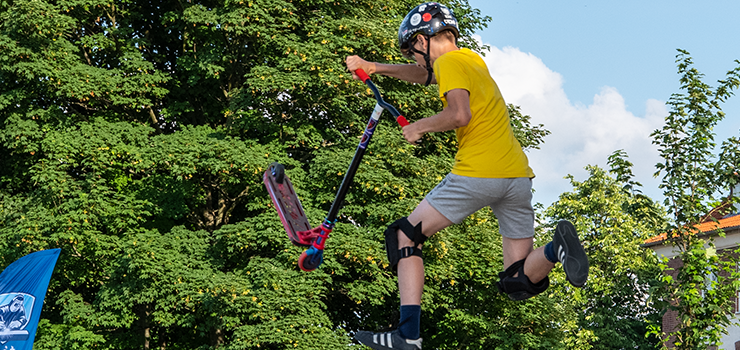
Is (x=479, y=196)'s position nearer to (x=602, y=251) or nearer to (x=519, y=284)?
(x=519, y=284)

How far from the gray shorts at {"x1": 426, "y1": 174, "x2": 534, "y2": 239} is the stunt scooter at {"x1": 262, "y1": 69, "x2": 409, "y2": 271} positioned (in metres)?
0.52

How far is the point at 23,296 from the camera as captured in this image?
49.4 feet

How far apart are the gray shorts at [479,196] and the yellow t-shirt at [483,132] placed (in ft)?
0.16

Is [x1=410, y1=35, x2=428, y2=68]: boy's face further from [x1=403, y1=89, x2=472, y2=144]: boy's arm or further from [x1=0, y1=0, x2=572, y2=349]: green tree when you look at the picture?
[x1=0, y1=0, x2=572, y2=349]: green tree

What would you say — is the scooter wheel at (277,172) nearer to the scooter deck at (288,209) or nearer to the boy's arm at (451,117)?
the scooter deck at (288,209)

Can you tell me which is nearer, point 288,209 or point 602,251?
point 288,209

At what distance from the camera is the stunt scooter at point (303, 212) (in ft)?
15.0

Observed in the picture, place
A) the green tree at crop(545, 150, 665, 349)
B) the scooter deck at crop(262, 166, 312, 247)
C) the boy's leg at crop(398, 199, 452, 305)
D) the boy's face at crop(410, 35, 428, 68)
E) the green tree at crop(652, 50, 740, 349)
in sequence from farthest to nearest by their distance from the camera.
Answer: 1. the green tree at crop(545, 150, 665, 349)
2. the green tree at crop(652, 50, 740, 349)
3. the scooter deck at crop(262, 166, 312, 247)
4. the boy's face at crop(410, 35, 428, 68)
5. the boy's leg at crop(398, 199, 452, 305)

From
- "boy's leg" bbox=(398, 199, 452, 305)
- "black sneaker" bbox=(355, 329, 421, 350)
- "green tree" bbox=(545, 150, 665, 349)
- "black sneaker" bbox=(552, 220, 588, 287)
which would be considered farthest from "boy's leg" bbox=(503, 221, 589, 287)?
"green tree" bbox=(545, 150, 665, 349)

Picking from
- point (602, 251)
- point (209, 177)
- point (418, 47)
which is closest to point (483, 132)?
point (418, 47)

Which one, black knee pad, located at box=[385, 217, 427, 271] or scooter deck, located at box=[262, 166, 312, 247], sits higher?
black knee pad, located at box=[385, 217, 427, 271]

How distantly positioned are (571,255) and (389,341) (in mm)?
1203

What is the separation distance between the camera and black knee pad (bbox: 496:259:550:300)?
4.60m

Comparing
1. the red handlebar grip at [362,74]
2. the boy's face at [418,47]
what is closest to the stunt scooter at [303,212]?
the red handlebar grip at [362,74]
